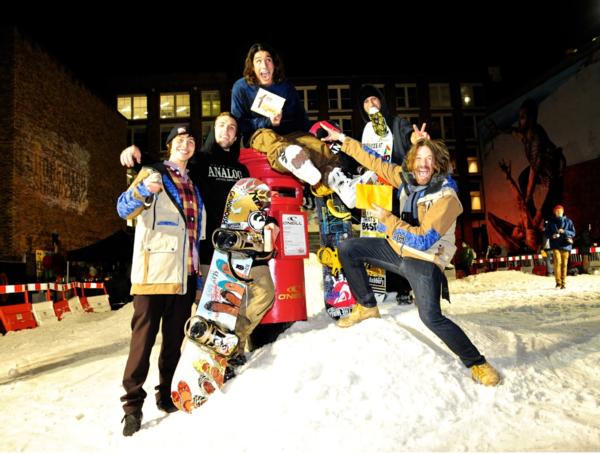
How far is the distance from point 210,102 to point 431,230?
106 feet

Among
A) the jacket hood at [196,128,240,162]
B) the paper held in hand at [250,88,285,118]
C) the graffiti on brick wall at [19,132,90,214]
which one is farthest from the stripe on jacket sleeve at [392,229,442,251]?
the graffiti on brick wall at [19,132,90,214]

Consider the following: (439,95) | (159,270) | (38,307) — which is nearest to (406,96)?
(439,95)

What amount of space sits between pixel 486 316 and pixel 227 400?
18.7 feet

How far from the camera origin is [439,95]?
34.9 m

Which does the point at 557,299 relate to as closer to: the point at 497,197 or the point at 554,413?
the point at 554,413

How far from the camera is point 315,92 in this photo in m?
34.0

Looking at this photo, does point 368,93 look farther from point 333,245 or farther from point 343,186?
point 333,245

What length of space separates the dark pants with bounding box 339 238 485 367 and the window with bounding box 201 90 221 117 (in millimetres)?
31325

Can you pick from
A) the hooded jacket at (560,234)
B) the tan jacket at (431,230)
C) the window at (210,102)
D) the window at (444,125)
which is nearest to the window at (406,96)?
the window at (444,125)

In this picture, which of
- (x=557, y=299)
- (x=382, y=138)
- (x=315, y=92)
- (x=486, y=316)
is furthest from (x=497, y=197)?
(x=382, y=138)

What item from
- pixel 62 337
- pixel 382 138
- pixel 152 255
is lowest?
pixel 62 337

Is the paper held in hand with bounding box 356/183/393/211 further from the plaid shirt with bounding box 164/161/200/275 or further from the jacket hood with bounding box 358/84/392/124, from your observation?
the plaid shirt with bounding box 164/161/200/275

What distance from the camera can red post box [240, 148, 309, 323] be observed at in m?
4.21

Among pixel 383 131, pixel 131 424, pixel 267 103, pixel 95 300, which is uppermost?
pixel 267 103
